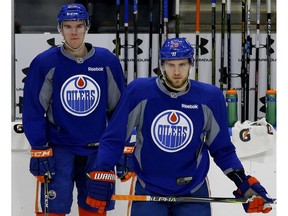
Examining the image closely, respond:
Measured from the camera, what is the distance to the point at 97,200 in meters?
2.56

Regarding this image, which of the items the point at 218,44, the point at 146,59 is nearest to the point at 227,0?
the point at 218,44

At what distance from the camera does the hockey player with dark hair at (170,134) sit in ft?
8.18

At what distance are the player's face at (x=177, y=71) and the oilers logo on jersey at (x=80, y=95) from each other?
632mm

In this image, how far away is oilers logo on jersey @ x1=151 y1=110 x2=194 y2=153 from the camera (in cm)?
252

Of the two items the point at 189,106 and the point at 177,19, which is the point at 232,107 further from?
the point at 189,106

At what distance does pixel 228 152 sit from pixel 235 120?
97 centimetres

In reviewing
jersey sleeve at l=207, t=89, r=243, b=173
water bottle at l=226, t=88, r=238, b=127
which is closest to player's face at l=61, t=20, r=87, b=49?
jersey sleeve at l=207, t=89, r=243, b=173

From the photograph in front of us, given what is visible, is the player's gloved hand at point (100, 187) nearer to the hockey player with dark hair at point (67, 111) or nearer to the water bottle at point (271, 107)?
the hockey player with dark hair at point (67, 111)

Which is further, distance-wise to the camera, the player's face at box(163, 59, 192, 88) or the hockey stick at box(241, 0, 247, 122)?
the hockey stick at box(241, 0, 247, 122)

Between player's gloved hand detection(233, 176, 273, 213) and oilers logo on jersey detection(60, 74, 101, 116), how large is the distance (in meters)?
0.84

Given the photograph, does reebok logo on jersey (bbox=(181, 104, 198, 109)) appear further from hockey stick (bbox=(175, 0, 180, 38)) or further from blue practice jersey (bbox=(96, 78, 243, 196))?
hockey stick (bbox=(175, 0, 180, 38))

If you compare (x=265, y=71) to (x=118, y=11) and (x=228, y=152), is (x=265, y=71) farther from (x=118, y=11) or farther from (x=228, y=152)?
(x=228, y=152)

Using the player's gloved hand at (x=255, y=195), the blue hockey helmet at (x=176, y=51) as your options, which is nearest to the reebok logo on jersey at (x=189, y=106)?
the blue hockey helmet at (x=176, y=51)

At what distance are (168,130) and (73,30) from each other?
2.34 ft
